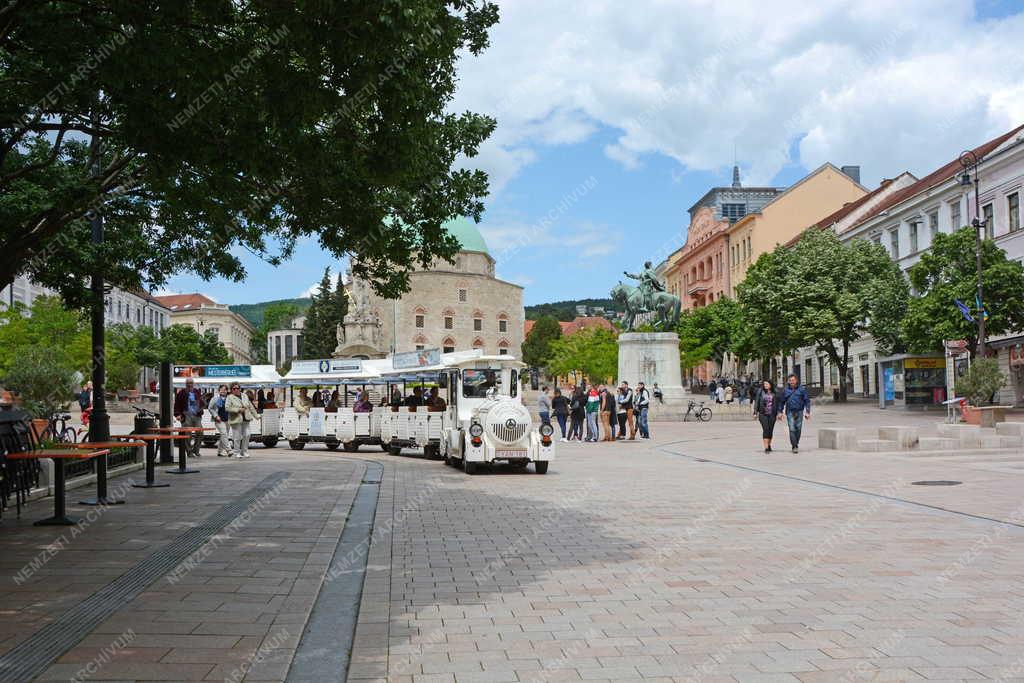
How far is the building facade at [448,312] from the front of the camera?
108 metres

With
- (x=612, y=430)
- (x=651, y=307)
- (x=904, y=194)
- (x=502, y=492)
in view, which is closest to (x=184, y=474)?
(x=502, y=492)

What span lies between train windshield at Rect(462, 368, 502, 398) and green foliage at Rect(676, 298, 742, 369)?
6050 centimetres

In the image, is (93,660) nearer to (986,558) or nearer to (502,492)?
(986,558)

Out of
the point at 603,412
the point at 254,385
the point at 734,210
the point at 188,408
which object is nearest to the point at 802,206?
the point at 734,210

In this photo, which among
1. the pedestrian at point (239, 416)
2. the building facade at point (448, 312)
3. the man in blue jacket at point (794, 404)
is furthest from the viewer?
the building facade at point (448, 312)

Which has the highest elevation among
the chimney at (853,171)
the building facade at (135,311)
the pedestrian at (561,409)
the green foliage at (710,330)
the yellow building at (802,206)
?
the chimney at (853,171)

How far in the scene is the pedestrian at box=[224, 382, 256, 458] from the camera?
75.0 feet

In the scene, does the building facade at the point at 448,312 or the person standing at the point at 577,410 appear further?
the building facade at the point at 448,312

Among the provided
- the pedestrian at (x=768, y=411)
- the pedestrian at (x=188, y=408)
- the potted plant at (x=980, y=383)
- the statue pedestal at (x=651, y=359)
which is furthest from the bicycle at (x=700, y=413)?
the pedestrian at (x=188, y=408)

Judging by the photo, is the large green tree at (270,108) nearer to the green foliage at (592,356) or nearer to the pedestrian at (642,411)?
the pedestrian at (642,411)

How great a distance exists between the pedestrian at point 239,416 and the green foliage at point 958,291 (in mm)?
29379

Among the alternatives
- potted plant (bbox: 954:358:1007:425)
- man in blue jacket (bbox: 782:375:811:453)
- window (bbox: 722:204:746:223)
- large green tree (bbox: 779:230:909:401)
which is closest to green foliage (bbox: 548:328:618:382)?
window (bbox: 722:204:746:223)

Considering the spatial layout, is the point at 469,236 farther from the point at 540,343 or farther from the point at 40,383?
the point at 40,383

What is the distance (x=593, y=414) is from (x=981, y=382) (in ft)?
44.3
